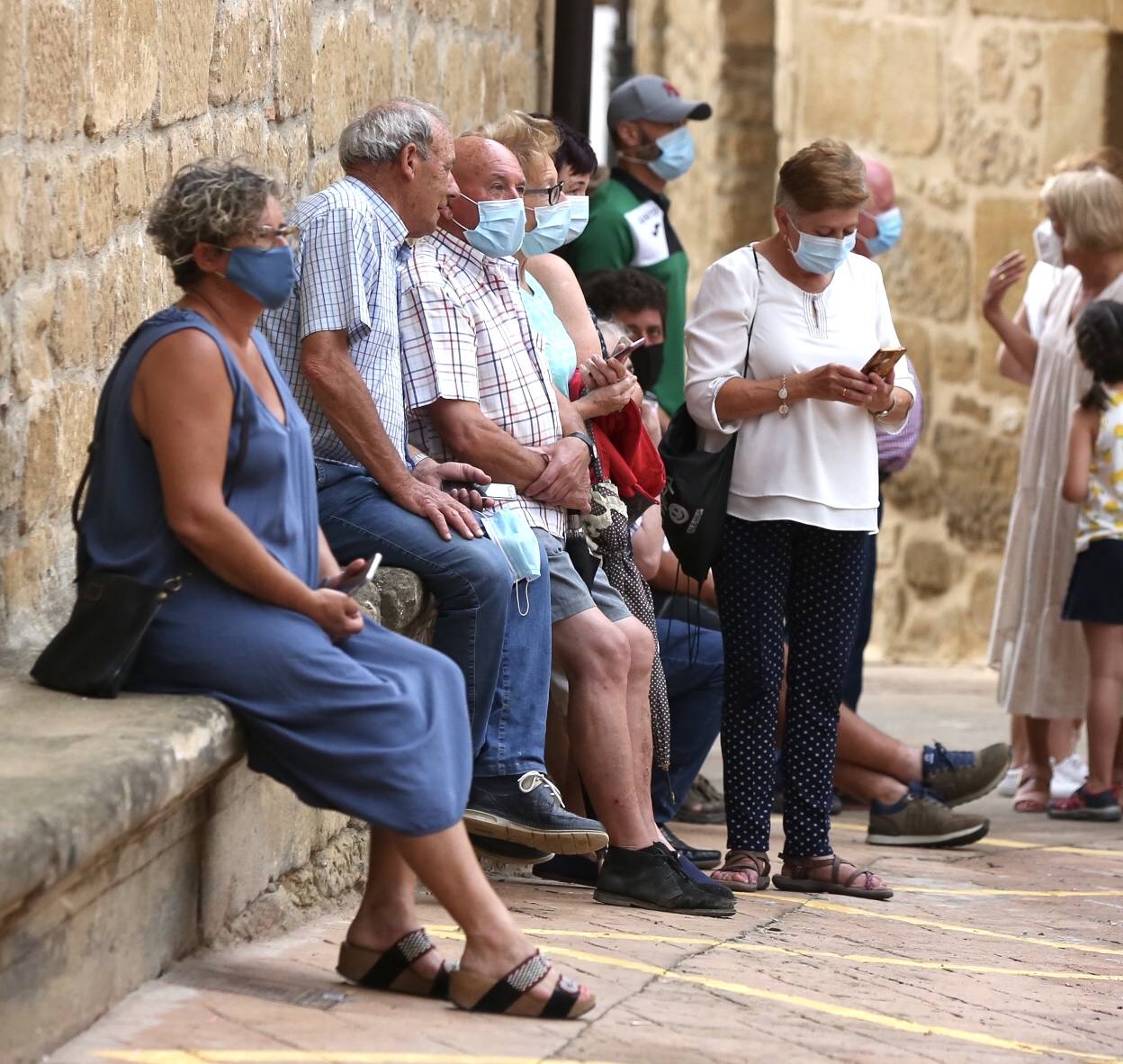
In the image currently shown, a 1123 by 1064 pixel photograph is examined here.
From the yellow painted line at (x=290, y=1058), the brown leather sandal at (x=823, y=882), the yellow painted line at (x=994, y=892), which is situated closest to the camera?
the yellow painted line at (x=290, y=1058)

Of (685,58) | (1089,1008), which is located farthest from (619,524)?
(685,58)

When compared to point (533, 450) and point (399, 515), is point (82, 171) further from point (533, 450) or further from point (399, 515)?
point (533, 450)

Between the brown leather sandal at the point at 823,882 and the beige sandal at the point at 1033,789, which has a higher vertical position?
the brown leather sandal at the point at 823,882

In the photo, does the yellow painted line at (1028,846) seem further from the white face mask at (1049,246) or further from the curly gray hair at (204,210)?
the curly gray hair at (204,210)

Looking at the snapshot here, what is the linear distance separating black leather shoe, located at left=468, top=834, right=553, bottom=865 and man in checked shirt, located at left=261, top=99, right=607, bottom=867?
0.23 ft

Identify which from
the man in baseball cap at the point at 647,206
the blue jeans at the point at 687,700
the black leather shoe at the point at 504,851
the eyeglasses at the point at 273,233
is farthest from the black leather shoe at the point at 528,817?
the man in baseball cap at the point at 647,206

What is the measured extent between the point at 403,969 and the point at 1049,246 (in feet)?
13.8

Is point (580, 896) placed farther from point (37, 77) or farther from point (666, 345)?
point (666, 345)

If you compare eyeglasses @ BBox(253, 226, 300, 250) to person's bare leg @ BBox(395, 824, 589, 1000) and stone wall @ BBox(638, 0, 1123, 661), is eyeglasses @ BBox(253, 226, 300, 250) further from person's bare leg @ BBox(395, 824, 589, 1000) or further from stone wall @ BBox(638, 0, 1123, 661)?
stone wall @ BBox(638, 0, 1123, 661)

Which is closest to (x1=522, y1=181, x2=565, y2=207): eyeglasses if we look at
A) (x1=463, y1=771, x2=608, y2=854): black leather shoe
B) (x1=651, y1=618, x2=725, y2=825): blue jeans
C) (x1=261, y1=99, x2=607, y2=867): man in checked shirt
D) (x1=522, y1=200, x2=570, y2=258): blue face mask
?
(x1=522, y1=200, x2=570, y2=258): blue face mask

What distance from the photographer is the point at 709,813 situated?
20.6ft

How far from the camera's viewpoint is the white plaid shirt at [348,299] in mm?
4270

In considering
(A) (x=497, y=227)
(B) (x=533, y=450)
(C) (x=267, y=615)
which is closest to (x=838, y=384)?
(B) (x=533, y=450)

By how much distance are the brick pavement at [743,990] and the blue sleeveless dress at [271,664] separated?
338mm
